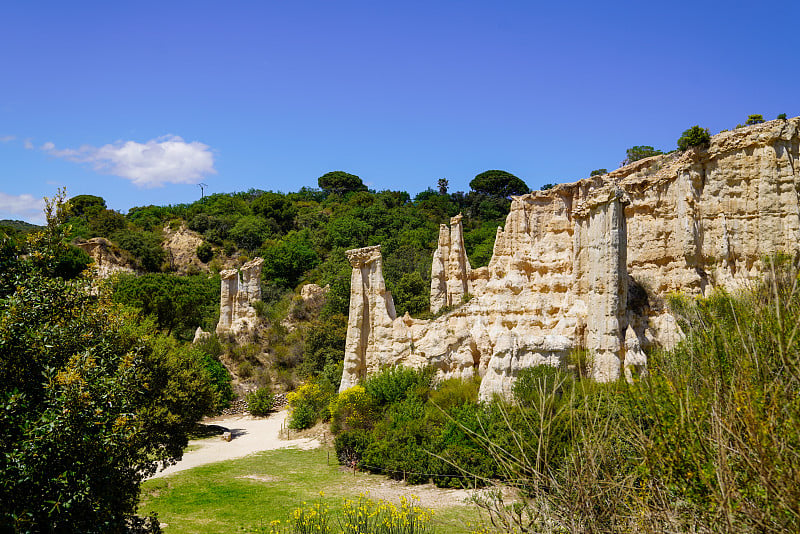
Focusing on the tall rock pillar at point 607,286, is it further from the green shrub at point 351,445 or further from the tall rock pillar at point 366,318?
the tall rock pillar at point 366,318

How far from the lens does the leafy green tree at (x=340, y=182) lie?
9894 cm

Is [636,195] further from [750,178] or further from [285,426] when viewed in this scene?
[285,426]

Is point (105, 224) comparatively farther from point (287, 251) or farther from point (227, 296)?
point (227, 296)

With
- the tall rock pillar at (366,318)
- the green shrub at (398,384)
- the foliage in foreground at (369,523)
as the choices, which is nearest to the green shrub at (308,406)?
the tall rock pillar at (366,318)

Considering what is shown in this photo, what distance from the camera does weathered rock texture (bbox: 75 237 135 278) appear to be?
54.8 m

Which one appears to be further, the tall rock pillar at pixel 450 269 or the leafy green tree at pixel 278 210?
the leafy green tree at pixel 278 210

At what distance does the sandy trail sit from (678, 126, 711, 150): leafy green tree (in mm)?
20887

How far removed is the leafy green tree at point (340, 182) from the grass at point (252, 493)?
78.7 m

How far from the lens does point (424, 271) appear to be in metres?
48.8

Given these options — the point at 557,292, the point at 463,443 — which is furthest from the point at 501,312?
the point at 463,443

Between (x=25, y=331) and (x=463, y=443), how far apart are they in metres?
14.5

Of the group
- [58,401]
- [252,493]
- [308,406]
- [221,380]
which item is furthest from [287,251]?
[58,401]

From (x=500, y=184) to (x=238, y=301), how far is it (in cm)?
4622

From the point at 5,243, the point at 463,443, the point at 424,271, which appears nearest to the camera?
the point at 5,243
